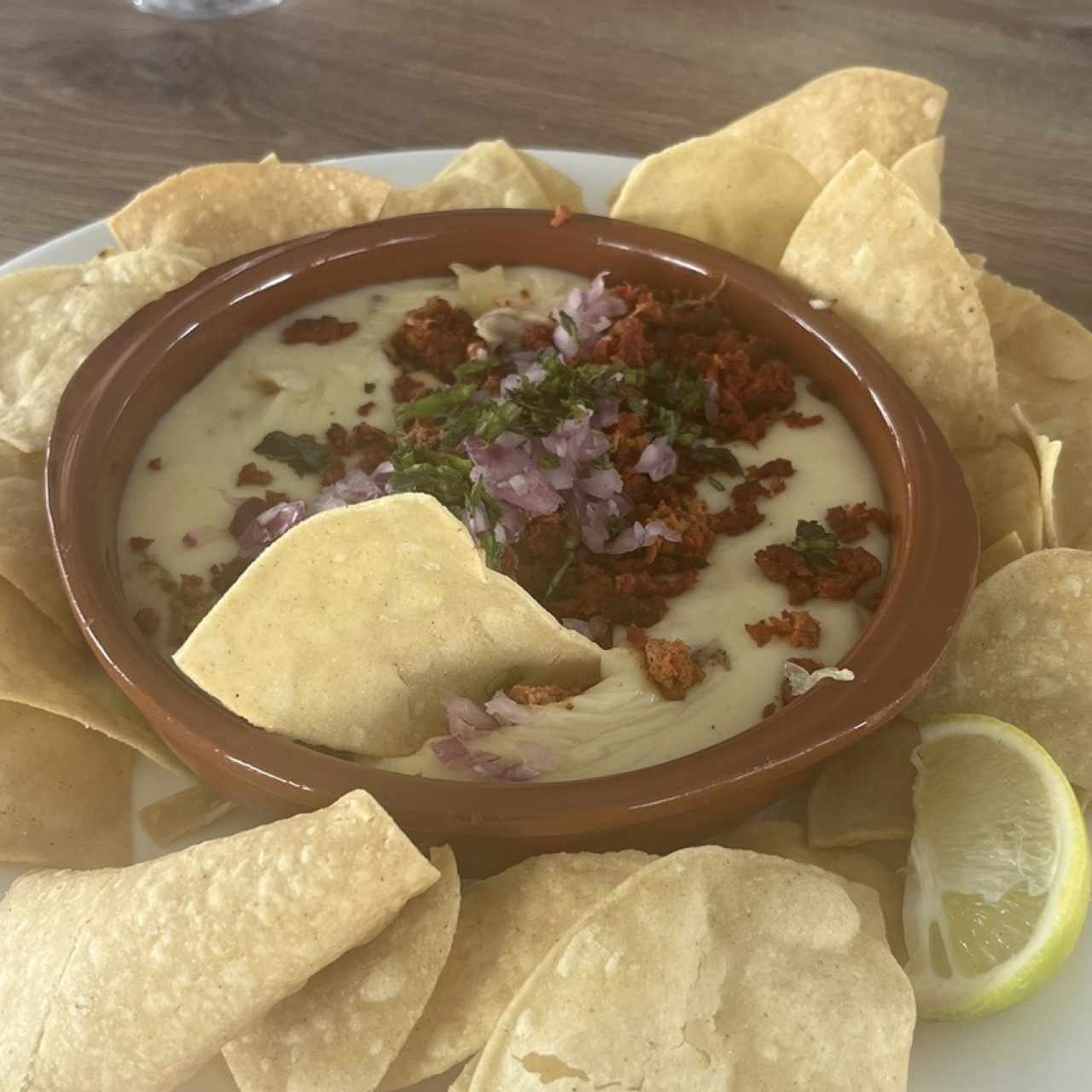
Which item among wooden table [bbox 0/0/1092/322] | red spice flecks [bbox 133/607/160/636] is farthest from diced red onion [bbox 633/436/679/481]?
wooden table [bbox 0/0/1092/322]

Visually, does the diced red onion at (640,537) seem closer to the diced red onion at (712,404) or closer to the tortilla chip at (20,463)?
the diced red onion at (712,404)

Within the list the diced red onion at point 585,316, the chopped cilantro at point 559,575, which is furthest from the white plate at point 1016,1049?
the diced red onion at point 585,316

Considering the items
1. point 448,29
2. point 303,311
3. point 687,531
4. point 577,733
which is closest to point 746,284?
point 687,531

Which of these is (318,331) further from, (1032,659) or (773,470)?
(1032,659)

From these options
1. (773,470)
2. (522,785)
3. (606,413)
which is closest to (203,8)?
(606,413)

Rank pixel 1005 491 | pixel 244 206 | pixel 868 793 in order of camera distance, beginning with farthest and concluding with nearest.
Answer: pixel 244 206 < pixel 1005 491 < pixel 868 793
